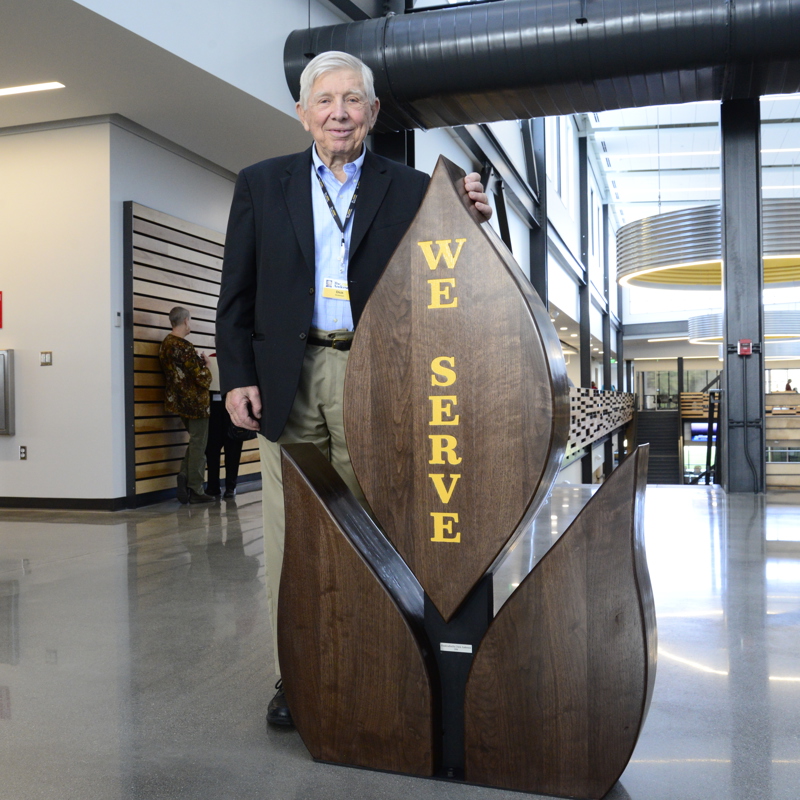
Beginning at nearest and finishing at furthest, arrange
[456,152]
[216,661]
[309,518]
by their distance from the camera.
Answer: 1. [309,518]
2. [216,661]
3. [456,152]

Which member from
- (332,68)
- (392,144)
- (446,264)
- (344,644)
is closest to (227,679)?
(344,644)

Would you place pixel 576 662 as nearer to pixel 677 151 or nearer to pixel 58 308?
pixel 58 308

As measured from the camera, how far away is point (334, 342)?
1602mm

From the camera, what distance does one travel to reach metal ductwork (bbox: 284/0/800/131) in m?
4.79

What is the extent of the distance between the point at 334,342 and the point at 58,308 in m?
4.59

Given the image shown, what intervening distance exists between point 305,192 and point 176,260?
4.82 m

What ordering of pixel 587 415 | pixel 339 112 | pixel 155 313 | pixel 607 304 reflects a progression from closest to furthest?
pixel 339 112, pixel 155 313, pixel 587 415, pixel 607 304

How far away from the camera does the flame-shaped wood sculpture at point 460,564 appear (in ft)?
4.00

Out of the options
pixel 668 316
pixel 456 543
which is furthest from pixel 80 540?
pixel 668 316

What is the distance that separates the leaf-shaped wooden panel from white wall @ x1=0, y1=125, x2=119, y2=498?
176 inches

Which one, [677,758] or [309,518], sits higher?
[309,518]

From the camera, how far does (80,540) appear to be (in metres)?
4.04

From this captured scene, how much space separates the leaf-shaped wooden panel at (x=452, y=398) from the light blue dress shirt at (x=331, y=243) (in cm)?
25

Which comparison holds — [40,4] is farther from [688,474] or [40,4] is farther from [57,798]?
[688,474]
